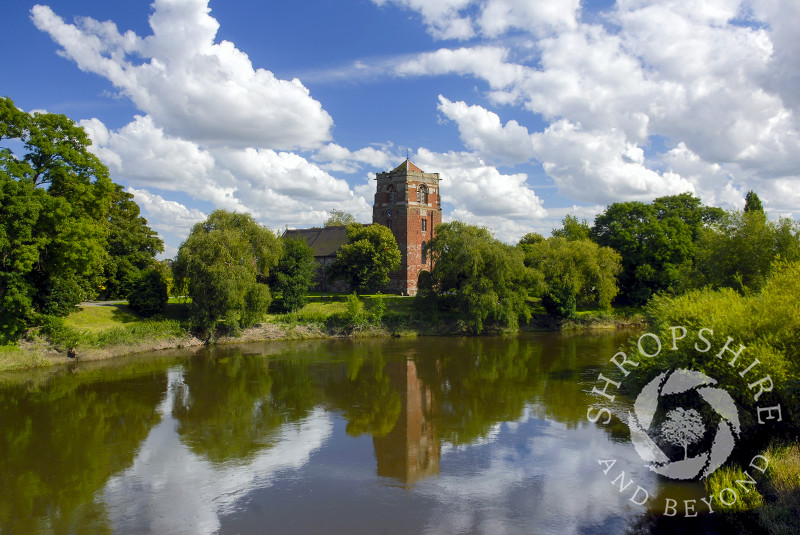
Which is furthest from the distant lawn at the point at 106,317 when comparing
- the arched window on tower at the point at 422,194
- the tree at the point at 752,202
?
the tree at the point at 752,202

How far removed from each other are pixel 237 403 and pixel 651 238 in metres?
40.5

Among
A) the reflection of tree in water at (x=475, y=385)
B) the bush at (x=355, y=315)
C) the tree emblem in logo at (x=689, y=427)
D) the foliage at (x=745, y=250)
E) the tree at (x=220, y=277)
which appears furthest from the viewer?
the bush at (x=355, y=315)

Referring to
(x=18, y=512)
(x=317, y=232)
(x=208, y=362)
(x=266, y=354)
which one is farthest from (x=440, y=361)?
(x=317, y=232)

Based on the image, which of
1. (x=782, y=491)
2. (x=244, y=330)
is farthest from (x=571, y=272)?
(x=782, y=491)

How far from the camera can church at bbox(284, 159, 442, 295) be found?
50031 mm

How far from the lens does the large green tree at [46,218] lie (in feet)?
78.9

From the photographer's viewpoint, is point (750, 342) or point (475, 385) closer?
point (750, 342)

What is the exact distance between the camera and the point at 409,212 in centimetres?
5038

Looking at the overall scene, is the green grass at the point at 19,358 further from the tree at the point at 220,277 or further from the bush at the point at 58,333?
the tree at the point at 220,277

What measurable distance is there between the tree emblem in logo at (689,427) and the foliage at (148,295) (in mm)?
31632

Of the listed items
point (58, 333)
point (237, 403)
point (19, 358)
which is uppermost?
point (58, 333)

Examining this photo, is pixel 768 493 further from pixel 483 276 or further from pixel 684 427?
pixel 483 276

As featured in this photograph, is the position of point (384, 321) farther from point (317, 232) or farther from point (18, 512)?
point (18, 512)

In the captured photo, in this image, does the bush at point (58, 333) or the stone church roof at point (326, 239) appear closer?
the bush at point (58, 333)
